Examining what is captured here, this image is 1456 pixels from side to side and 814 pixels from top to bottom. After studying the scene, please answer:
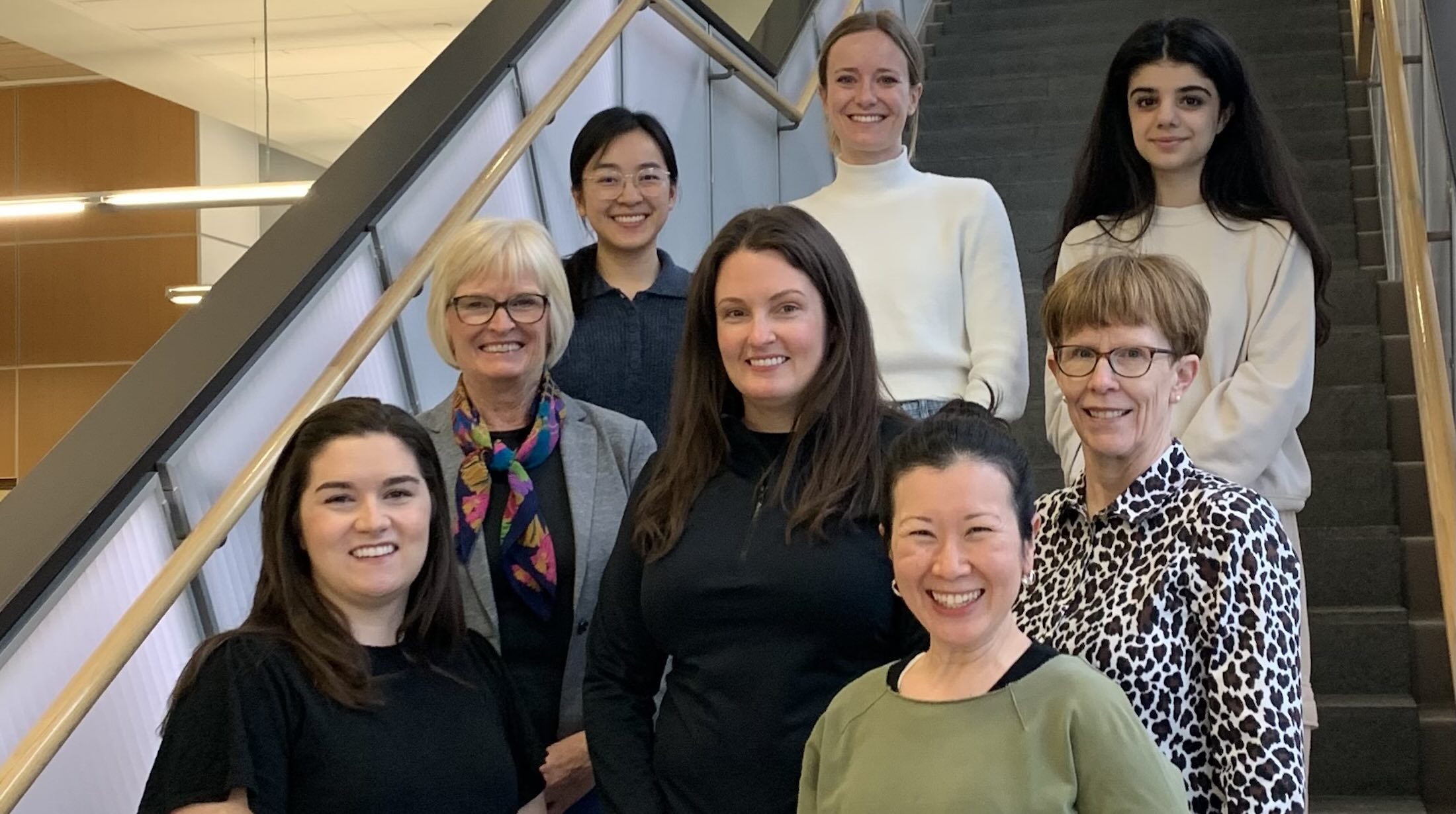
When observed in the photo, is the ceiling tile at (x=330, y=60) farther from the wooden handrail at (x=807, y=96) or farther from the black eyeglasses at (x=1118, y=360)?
the black eyeglasses at (x=1118, y=360)

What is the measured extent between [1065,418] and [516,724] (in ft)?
3.56

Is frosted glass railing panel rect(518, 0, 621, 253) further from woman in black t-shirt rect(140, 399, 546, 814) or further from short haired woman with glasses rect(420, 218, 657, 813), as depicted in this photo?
woman in black t-shirt rect(140, 399, 546, 814)

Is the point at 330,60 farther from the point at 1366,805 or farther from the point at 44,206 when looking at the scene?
A: the point at 1366,805

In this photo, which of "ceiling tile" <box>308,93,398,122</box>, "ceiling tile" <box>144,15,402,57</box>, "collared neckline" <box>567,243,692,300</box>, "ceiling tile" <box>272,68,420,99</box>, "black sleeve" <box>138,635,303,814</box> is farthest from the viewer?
"ceiling tile" <box>308,93,398,122</box>

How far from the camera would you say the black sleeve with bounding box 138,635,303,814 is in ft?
5.86

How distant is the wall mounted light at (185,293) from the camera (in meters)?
10.4

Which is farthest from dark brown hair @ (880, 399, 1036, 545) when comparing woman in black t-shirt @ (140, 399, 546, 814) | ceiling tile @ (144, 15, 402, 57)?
ceiling tile @ (144, 15, 402, 57)

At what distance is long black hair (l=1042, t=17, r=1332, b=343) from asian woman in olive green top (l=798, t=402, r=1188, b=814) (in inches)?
46.0

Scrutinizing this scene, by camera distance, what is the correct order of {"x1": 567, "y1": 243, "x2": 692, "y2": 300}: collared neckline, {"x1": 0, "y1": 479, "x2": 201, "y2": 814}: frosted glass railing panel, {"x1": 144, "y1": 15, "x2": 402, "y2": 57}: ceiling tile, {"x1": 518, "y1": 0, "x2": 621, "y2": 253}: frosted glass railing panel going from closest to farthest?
{"x1": 0, "y1": 479, "x2": 201, "y2": 814}: frosted glass railing panel < {"x1": 567, "y1": 243, "x2": 692, "y2": 300}: collared neckline < {"x1": 518, "y1": 0, "x2": 621, "y2": 253}: frosted glass railing panel < {"x1": 144, "y1": 15, "x2": 402, "y2": 57}: ceiling tile

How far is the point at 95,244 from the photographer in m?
10.6

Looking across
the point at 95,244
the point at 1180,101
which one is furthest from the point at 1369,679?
the point at 95,244

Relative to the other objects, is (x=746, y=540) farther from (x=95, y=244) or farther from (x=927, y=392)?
(x=95, y=244)

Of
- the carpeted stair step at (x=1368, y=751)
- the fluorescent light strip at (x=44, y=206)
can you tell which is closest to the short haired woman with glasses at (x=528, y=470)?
the carpeted stair step at (x=1368, y=751)

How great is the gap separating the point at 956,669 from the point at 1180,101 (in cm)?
140
